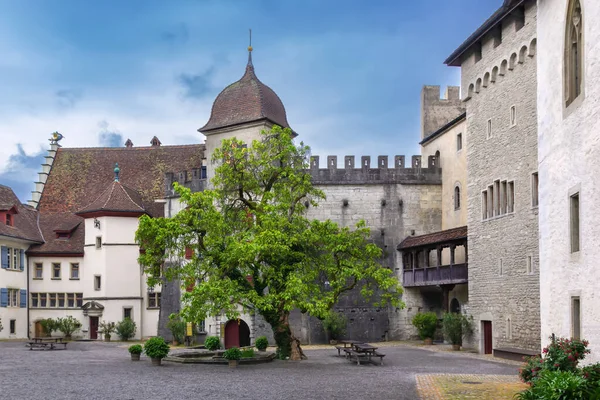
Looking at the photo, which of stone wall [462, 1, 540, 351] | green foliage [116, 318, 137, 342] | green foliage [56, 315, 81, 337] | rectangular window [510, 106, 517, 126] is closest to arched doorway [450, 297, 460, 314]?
stone wall [462, 1, 540, 351]

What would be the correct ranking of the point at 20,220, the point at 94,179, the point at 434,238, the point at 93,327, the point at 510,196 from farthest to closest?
the point at 94,179 < the point at 20,220 < the point at 93,327 < the point at 434,238 < the point at 510,196

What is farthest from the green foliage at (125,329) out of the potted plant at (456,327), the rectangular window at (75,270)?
the potted plant at (456,327)

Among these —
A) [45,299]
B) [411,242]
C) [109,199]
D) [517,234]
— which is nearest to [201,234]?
[517,234]

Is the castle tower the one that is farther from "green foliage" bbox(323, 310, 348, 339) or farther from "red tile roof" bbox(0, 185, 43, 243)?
"red tile roof" bbox(0, 185, 43, 243)

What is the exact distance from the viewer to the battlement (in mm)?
41750

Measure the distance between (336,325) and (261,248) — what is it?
15290mm

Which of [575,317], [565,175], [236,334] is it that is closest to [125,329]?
[236,334]

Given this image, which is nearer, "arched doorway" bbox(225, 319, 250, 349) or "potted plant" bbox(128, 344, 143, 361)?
"potted plant" bbox(128, 344, 143, 361)

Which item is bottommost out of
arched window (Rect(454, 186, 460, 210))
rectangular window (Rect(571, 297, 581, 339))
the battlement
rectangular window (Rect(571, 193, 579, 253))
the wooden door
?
the wooden door

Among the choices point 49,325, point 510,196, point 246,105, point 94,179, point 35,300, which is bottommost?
point 49,325

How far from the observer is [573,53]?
693 inches

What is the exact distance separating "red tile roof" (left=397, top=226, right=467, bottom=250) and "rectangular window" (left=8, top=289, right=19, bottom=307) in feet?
75.7

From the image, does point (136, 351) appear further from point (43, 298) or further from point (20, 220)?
point (20, 220)

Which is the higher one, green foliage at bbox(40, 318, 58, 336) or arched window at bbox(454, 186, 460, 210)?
arched window at bbox(454, 186, 460, 210)
